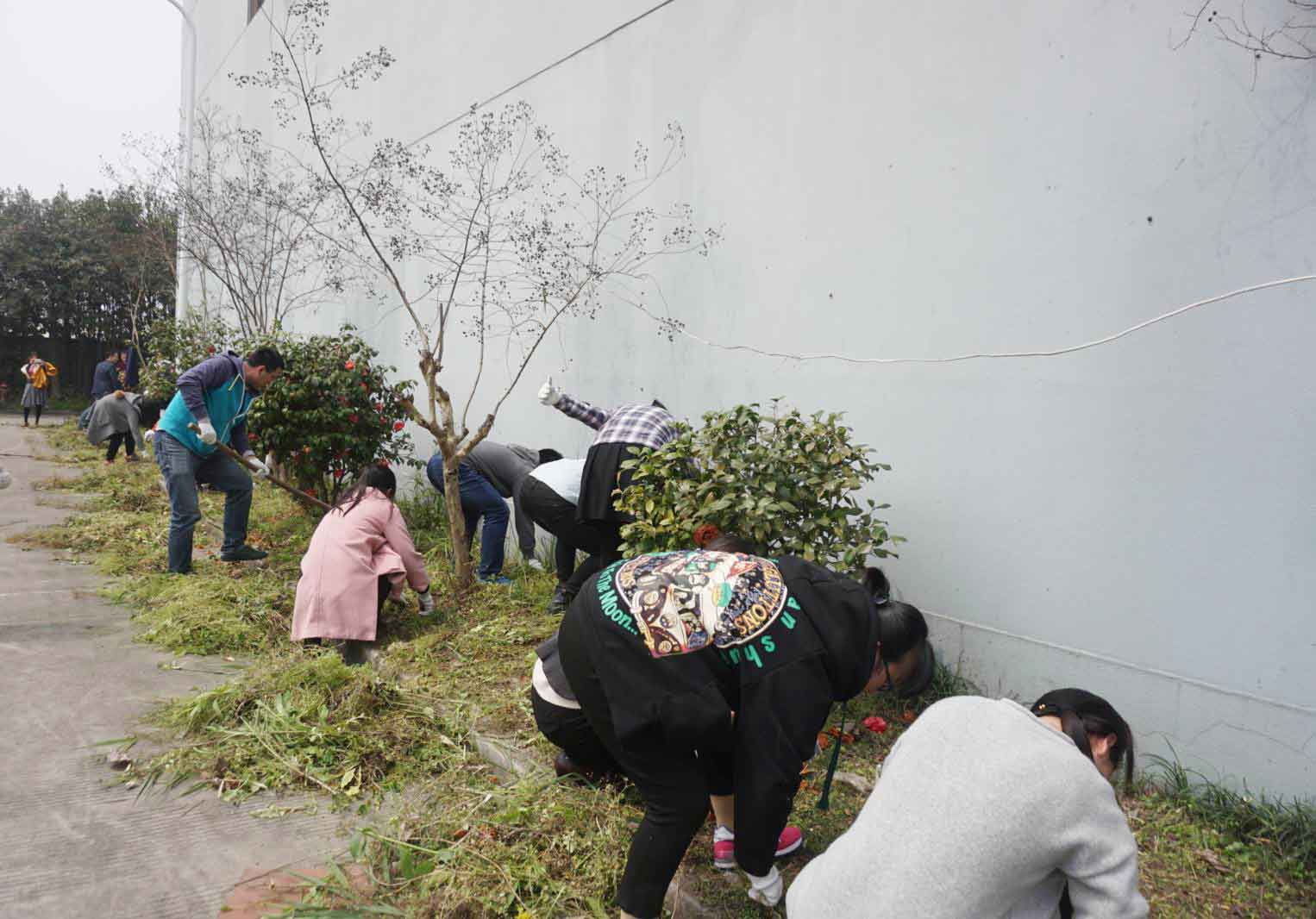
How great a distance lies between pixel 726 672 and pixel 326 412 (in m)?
5.50

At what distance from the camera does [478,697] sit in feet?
13.2

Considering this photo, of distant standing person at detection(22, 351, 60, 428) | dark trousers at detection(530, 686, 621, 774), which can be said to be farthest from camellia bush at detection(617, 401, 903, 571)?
distant standing person at detection(22, 351, 60, 428)

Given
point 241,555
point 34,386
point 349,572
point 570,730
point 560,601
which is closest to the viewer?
point 570,730

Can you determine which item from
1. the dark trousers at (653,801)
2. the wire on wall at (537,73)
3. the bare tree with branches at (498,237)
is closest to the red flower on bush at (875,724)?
the dark trousers at (653,801)

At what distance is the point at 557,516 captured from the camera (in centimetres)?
488

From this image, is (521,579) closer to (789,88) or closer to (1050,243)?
(789,88)

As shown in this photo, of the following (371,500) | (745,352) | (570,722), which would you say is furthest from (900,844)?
(371,500)

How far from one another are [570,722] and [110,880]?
1446 millimetres

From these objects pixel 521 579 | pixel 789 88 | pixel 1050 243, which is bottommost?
pixel 521 579

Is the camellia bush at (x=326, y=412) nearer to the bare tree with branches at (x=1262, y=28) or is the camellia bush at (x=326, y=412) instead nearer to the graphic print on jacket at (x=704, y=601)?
the graphic print on jacket at (x=704, y=601)

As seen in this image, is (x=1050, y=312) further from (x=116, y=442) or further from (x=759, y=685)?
(x=116, y=442)

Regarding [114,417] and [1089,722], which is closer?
[1089,722]

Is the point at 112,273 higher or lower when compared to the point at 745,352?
higher

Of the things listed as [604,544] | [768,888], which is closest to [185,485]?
[604,544]
